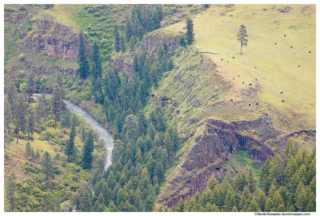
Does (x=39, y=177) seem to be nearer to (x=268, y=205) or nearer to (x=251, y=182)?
(x=251, y=182)

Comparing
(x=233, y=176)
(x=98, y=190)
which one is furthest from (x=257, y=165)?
(x=98, y=190)

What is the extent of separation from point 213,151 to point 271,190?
34227 millimetres

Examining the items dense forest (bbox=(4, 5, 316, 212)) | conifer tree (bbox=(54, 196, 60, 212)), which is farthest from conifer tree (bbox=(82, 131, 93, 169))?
conifer tree (bbox=(54, 196, 60, 212))

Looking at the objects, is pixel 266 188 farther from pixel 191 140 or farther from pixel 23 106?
pixel 23 106

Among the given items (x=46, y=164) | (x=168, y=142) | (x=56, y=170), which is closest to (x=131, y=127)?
(x=168, y=142)

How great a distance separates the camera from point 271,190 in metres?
140

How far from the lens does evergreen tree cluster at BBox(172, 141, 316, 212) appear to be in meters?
133

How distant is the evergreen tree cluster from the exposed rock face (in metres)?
11.1

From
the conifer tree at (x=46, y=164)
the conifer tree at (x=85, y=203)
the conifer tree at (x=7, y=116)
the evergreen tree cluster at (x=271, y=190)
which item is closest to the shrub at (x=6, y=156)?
the conifer tree at (x=46, y=164)

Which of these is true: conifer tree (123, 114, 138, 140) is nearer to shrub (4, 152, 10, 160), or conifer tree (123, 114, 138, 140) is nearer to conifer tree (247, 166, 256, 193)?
shrub (4, 152, 10, 160)

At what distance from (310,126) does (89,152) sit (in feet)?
283

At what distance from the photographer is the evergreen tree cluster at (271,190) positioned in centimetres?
13325

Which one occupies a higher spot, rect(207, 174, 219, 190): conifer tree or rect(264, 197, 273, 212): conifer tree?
rect(264, 197, 273, 212): conifer tree

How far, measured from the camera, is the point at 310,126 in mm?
169750
